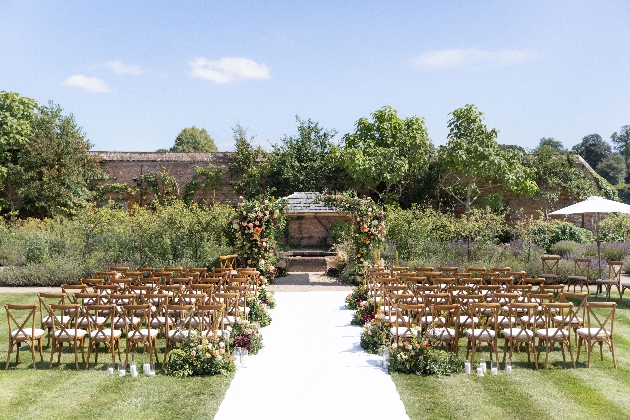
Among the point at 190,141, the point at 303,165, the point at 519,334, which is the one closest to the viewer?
the point at 519,334

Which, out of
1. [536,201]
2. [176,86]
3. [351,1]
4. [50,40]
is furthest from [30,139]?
[536,201]

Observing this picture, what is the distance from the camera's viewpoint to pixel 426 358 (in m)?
7.59

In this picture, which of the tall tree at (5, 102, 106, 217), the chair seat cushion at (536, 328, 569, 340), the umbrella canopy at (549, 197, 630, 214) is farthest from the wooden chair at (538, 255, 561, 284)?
the tall tree at (5, 102, 106, 217)

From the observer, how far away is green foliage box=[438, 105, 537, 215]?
23.6 meters

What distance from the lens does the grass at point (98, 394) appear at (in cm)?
612

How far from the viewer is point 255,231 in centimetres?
1482

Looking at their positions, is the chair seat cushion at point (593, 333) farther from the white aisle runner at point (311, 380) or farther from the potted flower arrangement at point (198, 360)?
the potted flower arrangement at point (198, 360)

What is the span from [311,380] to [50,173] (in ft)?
62.5

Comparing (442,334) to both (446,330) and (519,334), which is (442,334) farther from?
(519,334)

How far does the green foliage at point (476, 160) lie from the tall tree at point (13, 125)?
16.4 metres

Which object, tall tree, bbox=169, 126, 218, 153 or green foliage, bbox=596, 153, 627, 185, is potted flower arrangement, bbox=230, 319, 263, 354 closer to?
tall tree, bbox=169, 126, 218, 153

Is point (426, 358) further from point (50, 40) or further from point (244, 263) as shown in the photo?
point (50, 40)

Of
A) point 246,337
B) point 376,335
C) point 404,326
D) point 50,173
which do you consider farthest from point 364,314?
point 50,173

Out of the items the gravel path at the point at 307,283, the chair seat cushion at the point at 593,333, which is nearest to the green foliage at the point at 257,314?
the gravel path at the point at 307,283
